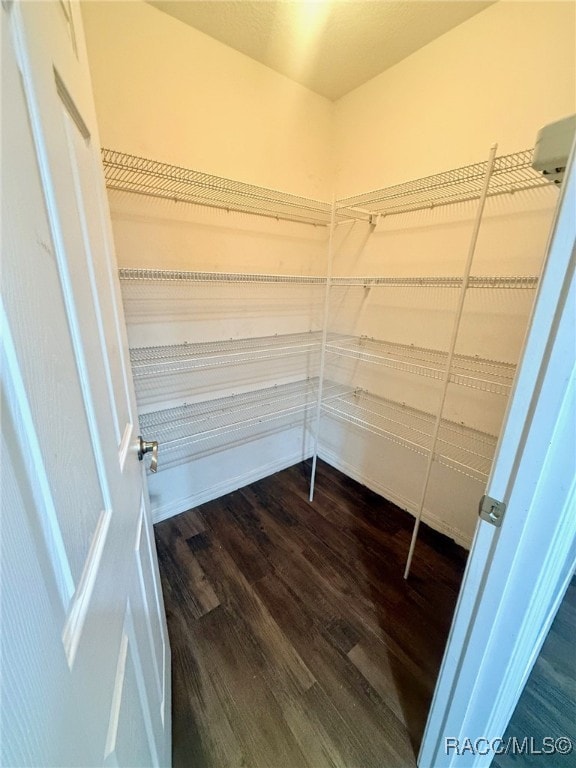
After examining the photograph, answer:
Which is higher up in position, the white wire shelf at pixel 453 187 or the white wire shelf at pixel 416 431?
the white wire shelf at pixel 453 187

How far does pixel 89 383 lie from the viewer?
50 cm

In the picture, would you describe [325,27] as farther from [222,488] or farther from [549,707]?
[549,707]

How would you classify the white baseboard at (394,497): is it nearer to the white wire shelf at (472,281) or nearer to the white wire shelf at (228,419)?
the white wire shelf at (228,419)

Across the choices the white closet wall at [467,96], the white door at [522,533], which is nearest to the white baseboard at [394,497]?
the white door at [522,533]

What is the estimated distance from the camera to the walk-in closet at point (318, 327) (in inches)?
47.4

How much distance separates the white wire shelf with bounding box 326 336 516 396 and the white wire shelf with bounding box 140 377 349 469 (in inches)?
12.7

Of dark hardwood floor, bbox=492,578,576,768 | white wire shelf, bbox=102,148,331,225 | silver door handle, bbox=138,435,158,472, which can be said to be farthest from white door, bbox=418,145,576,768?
white wire shelf, bbox=102,148,331,225

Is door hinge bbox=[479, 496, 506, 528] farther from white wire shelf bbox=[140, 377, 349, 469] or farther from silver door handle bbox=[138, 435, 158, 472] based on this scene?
white wire shelf bbox=[140, 377, 349, 469]

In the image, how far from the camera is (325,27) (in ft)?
4.63

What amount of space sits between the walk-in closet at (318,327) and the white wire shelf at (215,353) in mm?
15

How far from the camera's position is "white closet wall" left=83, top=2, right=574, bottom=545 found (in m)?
1.32

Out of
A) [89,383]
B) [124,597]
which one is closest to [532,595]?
[124,597]

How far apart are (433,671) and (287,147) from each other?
268 centimetres

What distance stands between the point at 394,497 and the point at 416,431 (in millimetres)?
536
